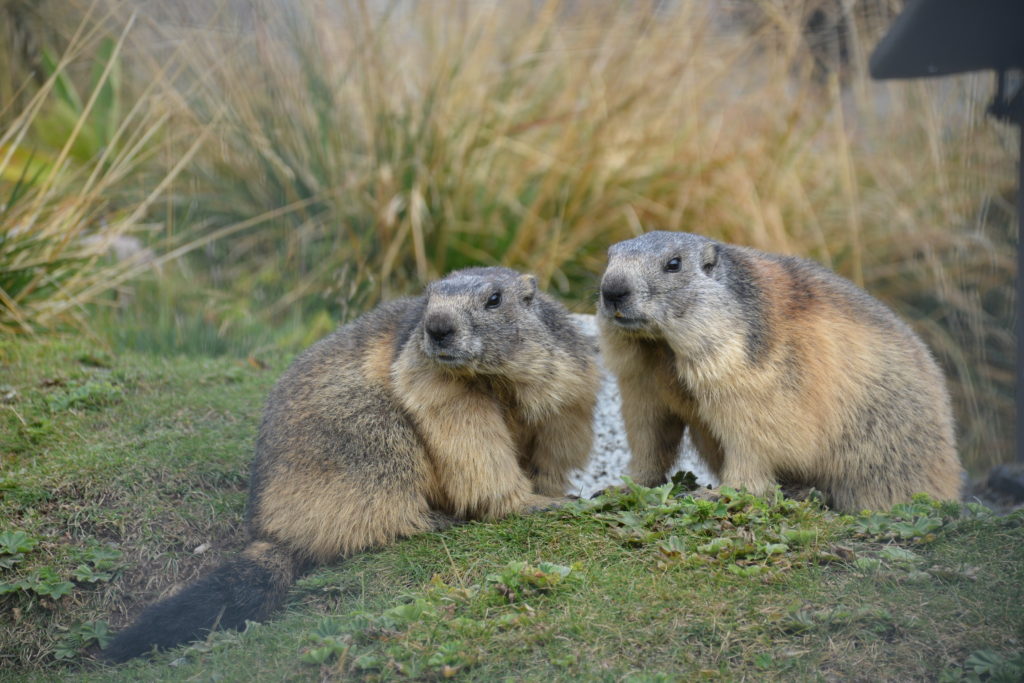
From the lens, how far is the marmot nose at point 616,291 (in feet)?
15.6

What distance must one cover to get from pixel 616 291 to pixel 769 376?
0.88 meters

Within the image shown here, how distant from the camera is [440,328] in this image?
485 centimetres

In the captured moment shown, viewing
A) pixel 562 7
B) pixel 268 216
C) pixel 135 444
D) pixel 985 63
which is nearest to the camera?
pixel 135 444

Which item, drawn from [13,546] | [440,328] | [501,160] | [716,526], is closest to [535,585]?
[716,526]

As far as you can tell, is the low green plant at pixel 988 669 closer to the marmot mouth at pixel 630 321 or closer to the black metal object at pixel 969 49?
the marmot mouth at pixel 630 321

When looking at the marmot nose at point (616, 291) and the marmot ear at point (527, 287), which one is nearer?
the marmot nose at point (616, 291)

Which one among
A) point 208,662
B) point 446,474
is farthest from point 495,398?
point 208,662

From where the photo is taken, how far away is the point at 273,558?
196 inches

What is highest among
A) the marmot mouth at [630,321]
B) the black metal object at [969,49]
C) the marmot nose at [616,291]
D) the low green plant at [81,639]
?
the black metal object at [969,49]

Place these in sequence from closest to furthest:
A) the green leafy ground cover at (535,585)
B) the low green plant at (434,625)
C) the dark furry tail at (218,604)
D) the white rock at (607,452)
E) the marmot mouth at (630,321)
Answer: the green leafy ground cover at (535,585) < the low green plant at (434,625) < the dark furry tail at (218,604) < the marmot mouth at (630,321) < the white rock at (607,452)

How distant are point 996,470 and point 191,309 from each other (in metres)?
7.00

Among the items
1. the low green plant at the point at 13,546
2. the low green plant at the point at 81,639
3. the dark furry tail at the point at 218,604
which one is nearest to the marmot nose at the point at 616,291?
the dark furry tail at the point at 218,604

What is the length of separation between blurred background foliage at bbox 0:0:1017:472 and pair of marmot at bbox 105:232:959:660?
3594 mm

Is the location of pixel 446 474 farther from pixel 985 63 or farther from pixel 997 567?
pixel 985 63
